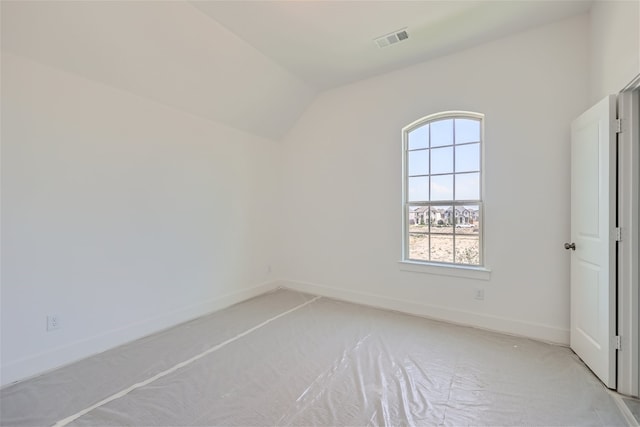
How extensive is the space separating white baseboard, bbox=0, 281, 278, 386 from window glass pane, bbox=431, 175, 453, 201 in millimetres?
3007

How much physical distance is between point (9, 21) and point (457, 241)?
4341 millimetres

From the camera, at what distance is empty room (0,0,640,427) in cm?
195

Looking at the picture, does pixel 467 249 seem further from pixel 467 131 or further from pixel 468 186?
pixel 467 131

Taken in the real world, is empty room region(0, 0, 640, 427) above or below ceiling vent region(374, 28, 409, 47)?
below

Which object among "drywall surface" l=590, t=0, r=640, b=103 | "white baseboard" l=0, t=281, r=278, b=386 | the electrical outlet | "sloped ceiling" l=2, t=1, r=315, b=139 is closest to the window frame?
"drywall surface" l=590, t=0, r=640, b=103

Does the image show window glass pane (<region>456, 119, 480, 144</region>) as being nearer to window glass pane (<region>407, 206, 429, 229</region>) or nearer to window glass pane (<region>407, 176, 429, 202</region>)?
window glass pane (<region>407, 176, 429, 202</region>)

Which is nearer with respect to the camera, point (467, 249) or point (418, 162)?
point (467, 249)

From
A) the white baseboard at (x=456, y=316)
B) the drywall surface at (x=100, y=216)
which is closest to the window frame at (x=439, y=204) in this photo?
the white baseboard at (x=456, y=316)

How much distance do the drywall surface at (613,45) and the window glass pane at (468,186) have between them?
3.73ft

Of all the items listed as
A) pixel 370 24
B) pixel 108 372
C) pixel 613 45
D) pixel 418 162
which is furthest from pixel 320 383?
pixel 613 45

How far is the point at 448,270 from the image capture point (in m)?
3.19

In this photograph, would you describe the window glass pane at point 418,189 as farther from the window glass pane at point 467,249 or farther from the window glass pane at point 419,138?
the window glass pane at point 467,249

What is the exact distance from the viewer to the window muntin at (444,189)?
10.3 feet

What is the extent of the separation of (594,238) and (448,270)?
1.31 metres
